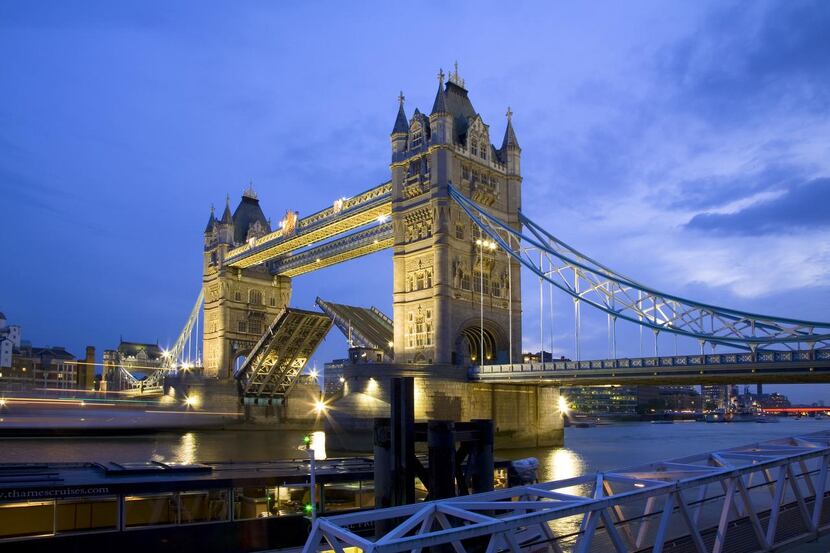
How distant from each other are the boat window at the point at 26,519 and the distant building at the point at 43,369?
117613mm

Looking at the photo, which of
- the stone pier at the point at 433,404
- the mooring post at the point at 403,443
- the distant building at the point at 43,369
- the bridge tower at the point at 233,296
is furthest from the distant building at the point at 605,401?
the mooring post at the point at 403,443

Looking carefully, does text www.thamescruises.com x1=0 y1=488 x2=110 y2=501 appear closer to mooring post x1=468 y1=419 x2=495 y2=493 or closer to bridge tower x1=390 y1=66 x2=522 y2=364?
mooring post x1=468 y1=419 x2=495 y2=493

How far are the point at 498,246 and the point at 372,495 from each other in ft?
118

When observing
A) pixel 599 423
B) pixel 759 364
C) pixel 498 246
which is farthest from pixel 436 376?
pixel 599 423

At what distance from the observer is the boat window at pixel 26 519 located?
15.4 meters

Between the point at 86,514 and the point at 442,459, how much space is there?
25.8ft

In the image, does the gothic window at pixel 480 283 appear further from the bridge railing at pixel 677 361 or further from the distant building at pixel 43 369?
the distant building at pixel 43 369

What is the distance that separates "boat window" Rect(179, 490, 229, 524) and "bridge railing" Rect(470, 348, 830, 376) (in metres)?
26.0

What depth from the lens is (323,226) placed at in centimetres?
6319

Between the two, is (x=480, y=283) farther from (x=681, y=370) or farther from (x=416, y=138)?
(x=681, y=370)

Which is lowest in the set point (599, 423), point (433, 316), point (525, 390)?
point (599, 423)

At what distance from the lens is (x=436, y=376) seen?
45750 millimetres

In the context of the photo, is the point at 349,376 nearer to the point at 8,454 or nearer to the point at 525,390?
the point at 525,390

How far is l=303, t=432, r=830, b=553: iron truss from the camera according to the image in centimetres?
767
